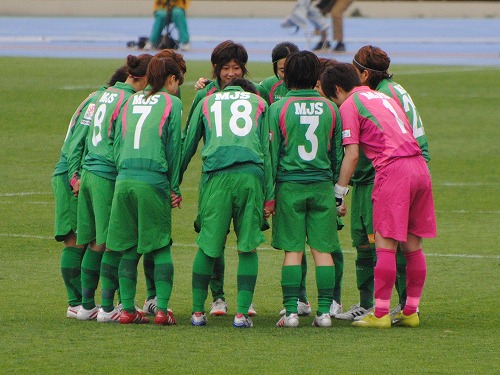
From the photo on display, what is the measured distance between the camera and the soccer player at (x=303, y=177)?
827 cm

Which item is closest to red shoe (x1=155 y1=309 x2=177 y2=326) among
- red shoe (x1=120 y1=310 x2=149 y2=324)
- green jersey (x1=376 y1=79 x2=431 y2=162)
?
red shoe (x1=120 y1=310 x2=149 y2=324)

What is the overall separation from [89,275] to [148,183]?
90 centimetres

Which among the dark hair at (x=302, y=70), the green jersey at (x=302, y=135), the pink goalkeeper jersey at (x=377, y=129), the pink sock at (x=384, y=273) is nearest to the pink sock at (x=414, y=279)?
the pink sock at (x=384, y=273)

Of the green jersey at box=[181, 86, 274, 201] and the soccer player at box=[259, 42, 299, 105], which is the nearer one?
the green jersey at box=[181, 86, 274, 201]

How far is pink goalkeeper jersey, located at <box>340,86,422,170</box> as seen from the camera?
8242 millimetres

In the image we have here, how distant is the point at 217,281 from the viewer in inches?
358

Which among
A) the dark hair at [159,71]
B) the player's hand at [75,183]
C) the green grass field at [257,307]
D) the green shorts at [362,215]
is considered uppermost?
the dark hair at [159,71]

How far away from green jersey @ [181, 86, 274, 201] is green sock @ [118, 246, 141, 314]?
68 cm

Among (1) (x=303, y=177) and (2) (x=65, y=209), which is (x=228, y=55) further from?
(2) (x=65, y=209)

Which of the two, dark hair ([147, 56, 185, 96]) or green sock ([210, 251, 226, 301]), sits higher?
dark hair ([147, 56, 185, 96])

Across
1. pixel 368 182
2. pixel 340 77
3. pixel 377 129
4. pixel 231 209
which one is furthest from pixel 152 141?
pixel 368 182

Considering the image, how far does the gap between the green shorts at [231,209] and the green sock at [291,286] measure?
32cm

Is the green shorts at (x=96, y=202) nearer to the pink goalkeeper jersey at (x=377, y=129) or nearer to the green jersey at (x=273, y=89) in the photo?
the pink goalkeeper jersey at (x=377, y=129)

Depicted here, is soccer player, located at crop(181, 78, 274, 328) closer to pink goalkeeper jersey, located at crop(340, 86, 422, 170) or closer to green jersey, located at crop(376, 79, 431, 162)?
pink goalkeeper jersey, located at crop(340, 86, 422, 170)
